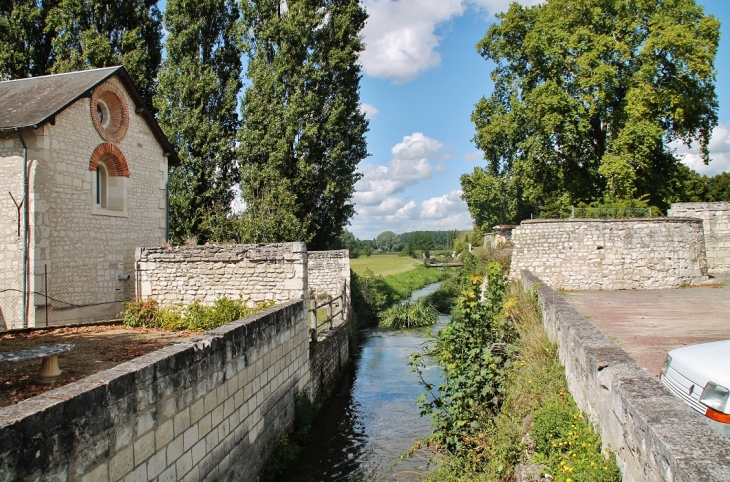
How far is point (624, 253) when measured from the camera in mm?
13305

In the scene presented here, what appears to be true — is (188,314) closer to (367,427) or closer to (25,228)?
(25,228)

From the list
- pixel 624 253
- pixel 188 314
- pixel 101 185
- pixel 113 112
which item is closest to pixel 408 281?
pixel 624 253

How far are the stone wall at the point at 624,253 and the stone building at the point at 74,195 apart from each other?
10926 mm

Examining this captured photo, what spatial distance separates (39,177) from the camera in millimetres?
10492

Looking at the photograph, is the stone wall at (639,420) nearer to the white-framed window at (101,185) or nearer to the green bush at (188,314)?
the green bush at (188,314)

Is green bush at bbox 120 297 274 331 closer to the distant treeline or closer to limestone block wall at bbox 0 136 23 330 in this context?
limestone block wall at bbox 0 136 23 330

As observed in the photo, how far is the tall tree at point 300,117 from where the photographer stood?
20.5 m

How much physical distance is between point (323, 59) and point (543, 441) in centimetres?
2043

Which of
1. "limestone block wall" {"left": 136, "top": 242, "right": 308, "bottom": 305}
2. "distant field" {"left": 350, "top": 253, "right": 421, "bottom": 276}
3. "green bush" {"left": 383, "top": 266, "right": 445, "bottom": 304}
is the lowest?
"green bush" {"left": 383, "top": 266, "right": 445, "bottom": 304}

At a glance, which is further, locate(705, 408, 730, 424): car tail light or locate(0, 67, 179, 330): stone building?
locate(0, 67, 179, 330): stone building

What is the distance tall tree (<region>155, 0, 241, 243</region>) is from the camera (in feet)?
68.6

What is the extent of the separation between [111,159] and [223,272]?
4860 millimetres

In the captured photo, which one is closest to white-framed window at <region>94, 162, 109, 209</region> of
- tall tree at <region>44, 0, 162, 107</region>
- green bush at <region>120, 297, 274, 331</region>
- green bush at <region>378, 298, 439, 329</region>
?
green bush at <region>120, 297, 274, 331</region>

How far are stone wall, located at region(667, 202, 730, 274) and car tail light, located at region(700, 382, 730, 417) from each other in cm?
1329
